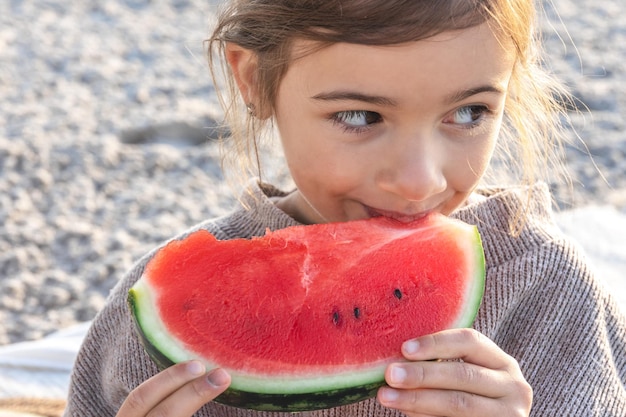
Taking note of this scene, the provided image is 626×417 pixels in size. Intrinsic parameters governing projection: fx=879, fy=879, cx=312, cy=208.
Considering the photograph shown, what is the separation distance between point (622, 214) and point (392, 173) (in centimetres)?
237

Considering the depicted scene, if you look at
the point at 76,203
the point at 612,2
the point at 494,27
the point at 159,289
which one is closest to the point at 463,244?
the point at 494,27

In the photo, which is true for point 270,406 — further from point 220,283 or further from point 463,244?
point 463,244

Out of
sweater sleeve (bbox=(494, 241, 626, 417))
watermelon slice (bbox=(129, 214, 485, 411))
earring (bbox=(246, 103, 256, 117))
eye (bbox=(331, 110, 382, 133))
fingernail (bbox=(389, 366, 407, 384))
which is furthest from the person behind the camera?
earring (bbox=(246, 103, 256, 117))

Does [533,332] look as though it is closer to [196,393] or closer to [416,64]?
[416,64]

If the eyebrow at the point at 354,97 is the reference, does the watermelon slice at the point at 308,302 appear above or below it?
below

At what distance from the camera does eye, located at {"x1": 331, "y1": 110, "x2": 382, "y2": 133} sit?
173 cm

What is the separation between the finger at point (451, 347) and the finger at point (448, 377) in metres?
0.01

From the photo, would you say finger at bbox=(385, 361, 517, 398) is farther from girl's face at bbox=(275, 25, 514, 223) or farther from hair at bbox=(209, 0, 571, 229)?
hair at bbox=(209, 0, 571, 229)

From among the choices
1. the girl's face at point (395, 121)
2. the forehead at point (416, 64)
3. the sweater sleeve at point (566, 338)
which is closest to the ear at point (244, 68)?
the girl's face at point (395, 121)

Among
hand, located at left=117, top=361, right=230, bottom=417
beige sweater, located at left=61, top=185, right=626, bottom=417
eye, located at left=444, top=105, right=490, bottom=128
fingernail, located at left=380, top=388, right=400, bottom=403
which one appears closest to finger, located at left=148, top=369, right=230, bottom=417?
hand, located at left=117, top=361, right=230, bottom=417

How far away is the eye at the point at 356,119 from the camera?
5.69 ft

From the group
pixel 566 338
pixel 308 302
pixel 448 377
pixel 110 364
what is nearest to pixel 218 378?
pixel 308 302

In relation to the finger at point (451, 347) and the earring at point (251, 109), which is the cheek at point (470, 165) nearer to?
the finger at point (451, 347)

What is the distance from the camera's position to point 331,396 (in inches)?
61.2
